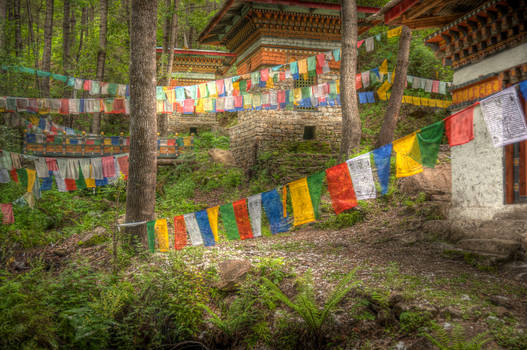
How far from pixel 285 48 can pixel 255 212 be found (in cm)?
1145

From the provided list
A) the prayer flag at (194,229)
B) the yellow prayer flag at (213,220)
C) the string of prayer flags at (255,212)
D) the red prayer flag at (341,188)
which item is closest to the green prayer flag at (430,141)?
the red prayer flag at (341,188)

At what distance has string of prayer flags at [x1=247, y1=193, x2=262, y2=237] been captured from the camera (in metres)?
7.74

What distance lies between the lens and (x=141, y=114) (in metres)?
8.60

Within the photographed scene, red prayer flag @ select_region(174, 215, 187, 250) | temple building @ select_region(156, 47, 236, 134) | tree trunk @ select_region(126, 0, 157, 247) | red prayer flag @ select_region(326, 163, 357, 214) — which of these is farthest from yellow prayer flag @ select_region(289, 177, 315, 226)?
temple building @ select_region(156, 47, 236, 134)

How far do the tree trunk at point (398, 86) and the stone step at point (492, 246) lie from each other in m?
7.15

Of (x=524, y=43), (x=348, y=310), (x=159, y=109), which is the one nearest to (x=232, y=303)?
(x=348, y=310)

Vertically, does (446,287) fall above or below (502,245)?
below

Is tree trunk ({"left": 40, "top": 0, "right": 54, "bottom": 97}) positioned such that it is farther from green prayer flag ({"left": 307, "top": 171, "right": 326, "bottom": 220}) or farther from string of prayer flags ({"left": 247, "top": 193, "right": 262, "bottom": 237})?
green prayer flag ({"left": 307, "top": 171, "right": 326, "bottom": 220})

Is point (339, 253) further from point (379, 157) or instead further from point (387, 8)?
point (387, 8)

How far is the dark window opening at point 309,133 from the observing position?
687 inches

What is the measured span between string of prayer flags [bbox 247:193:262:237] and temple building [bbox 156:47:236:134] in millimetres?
17073

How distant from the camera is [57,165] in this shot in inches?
565

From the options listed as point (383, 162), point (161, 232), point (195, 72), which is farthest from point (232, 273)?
point (195, 72)

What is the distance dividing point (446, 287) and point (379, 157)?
8.03 feet
